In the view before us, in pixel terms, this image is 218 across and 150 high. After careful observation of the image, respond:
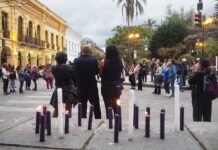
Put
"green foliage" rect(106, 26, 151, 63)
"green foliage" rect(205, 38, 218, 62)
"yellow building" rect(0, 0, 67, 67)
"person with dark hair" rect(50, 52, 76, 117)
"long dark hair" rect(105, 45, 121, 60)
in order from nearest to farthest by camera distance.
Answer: "long dark hair" rect(105, 45, 121, 60) → "person with dark hair" rect(50, 52, 76, 117) → "yellow building" rect(0, 0, 67, 67) → "green foliage" rect(205, 38, 218, 62) → "green foliage" rect(106, 26, 151, 63)

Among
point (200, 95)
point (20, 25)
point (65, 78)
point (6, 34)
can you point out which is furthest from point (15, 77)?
point (20, 25)

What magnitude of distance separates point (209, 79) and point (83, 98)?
257 cm

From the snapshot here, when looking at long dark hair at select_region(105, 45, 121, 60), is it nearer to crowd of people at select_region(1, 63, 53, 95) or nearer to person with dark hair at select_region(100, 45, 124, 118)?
person with dark hair at select_region(100, 45, 124, 118)

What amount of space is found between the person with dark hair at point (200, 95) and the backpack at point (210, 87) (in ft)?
0.24

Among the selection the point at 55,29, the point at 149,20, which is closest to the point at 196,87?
the point at 55,29

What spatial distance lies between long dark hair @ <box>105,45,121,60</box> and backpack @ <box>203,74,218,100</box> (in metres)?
1.89

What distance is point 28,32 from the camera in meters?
42.3

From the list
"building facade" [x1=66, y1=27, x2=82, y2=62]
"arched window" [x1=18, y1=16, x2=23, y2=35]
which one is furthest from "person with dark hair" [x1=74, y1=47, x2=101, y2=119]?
"building facade" [x1=66, y1=27, x2=82, y2=62]

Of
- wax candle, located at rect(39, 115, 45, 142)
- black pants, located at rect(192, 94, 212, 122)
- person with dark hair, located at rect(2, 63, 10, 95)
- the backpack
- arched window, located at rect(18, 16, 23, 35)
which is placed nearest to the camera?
wax candle, located at rect(39, 115, 45, 142)

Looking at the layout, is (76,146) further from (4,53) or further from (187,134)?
(4,53)

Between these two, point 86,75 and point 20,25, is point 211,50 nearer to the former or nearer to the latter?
point 20,25

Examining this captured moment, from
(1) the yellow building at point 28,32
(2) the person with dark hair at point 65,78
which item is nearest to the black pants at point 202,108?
(2) the person with dark hair at point 65,78

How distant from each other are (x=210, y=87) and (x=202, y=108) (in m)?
0.48

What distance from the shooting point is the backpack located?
7.21 meters
